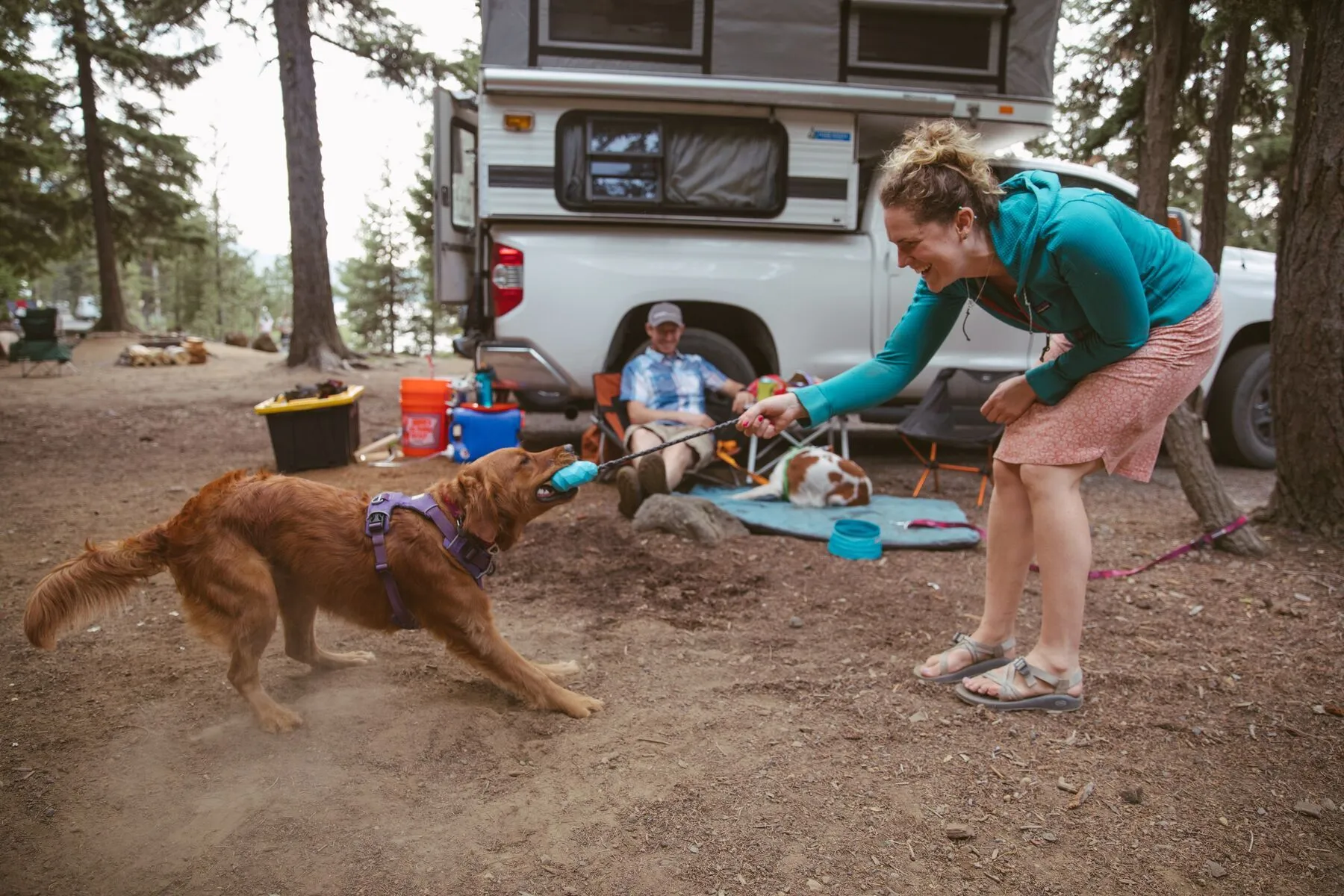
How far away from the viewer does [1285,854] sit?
219 centimetres

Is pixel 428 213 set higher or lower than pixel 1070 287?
higher

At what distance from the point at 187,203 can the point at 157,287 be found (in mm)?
30938

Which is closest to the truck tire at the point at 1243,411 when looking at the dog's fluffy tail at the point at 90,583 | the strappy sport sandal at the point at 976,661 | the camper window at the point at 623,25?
the camper window at the point at 623,25

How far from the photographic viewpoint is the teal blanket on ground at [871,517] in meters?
4.90

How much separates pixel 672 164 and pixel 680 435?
1933 millimetres

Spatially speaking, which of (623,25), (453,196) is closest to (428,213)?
(453,196)

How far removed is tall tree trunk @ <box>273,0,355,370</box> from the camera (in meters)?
12.8

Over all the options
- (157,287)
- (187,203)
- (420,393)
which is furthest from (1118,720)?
(157,287)

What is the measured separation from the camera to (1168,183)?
5.27m

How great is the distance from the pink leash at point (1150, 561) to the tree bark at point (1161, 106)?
1.94m

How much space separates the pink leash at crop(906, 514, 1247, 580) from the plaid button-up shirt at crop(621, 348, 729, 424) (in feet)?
6.08

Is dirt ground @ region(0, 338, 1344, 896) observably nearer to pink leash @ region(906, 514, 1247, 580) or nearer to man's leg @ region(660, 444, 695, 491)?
pink leash @ region(906, 514, 1247, 580)

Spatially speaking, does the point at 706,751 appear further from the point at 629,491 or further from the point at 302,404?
the point at 302,404

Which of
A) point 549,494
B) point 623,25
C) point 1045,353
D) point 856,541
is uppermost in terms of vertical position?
point 623,25
